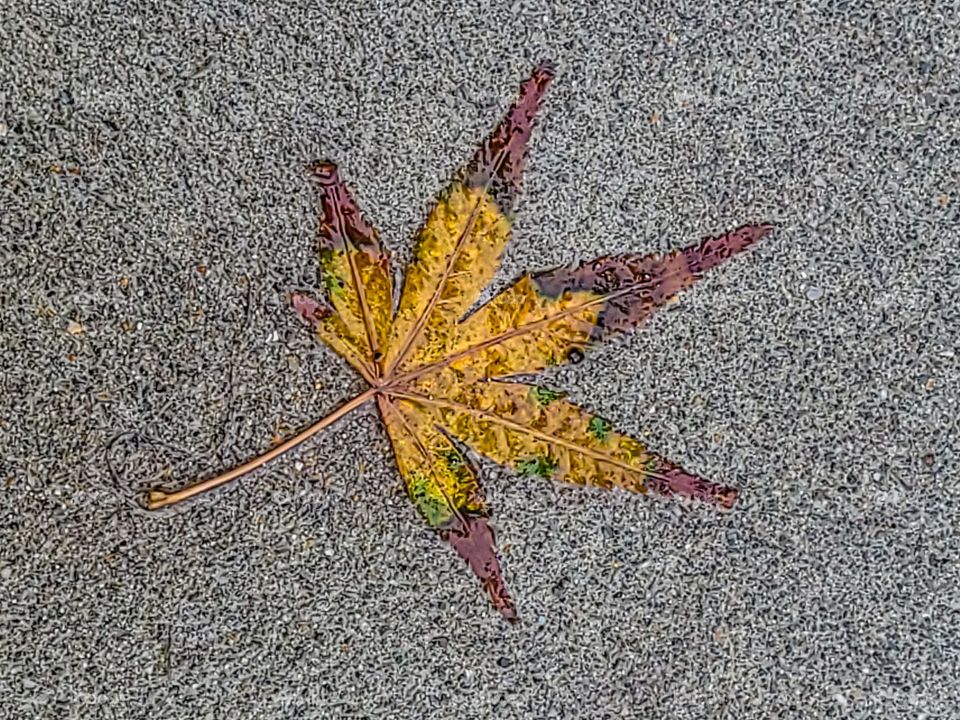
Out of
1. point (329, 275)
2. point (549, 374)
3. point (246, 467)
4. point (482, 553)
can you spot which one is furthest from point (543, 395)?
point (246, 467)

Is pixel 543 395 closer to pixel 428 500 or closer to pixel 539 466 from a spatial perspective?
pixel 539 466

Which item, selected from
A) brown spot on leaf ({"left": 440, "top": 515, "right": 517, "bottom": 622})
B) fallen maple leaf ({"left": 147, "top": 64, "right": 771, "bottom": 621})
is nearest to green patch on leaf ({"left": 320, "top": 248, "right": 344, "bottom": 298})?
fallen maple leaf ({"left": 147, "top": 64, "right": 771, "bottom": 621})

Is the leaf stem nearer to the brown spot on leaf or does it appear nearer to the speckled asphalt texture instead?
the speckled asphalt texture

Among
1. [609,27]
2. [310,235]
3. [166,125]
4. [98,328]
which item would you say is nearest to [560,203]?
[609,27]

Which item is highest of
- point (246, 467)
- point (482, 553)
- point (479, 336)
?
point (479, 336)

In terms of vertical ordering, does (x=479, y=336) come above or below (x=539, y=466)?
above

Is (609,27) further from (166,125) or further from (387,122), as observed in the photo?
(166,125)
